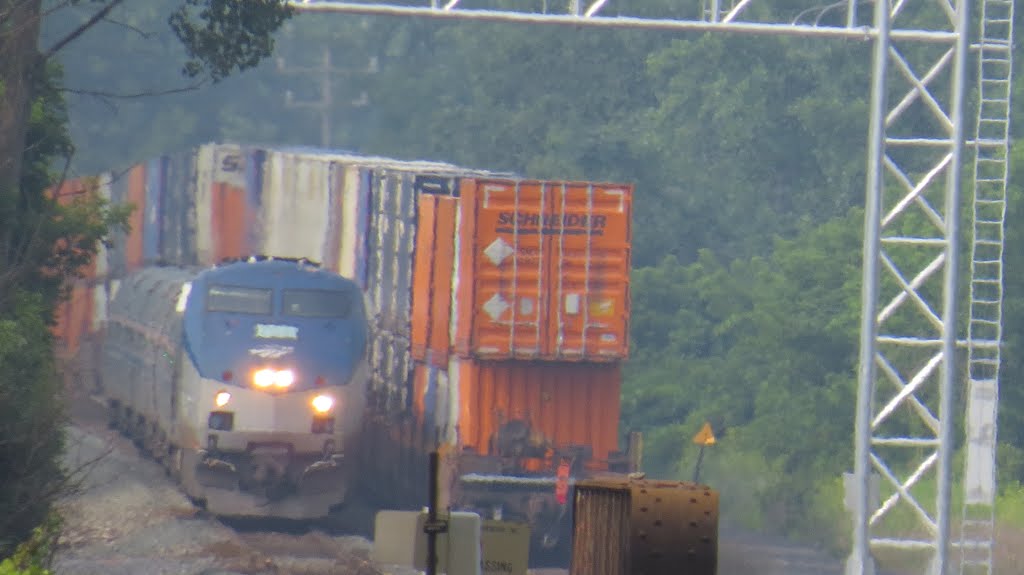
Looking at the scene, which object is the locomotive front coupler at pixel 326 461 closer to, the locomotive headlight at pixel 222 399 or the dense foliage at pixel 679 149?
the locomotive headlight at pixel 222 399

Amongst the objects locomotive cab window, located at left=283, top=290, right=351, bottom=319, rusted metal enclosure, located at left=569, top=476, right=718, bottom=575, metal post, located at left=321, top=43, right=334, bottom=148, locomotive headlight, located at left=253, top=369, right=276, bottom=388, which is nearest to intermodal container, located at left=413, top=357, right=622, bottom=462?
locomotive cab window, located at left=283, top=290, right=351, bottom=319

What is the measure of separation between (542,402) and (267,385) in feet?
9.95

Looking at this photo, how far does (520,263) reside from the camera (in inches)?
843

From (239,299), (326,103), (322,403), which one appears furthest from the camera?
(326,103)

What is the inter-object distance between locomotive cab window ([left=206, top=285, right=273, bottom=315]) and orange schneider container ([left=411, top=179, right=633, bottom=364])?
2.40 m

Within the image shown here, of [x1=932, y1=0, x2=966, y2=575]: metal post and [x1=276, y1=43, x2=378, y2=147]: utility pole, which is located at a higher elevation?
[x1=276, y1=43, x2=378, y2=147]: utility pole

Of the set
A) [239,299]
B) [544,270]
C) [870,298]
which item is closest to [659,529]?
[870,298]

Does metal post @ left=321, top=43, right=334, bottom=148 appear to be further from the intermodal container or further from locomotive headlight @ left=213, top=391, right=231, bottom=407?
the intermodal container

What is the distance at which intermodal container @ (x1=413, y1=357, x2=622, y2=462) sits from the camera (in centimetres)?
2150

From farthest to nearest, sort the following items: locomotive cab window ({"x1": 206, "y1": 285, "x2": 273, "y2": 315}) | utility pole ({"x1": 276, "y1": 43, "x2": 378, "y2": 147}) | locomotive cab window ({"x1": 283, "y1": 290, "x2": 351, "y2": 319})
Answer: utility pole ({"x1": 276, "y1": 43, "x2": 378, "y2": 147}) → locomotive cab window ({"x1": 283, "y1": 290, "x2": 351, "y2": 319}) → locomotive cab window ({"x1": 206, "y1": 285, "x2": 273, "y2": 315})

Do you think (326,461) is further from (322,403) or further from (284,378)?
(284,378)

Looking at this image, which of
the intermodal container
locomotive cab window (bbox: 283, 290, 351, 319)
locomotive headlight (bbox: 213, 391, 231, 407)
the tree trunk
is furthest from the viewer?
locomotive cab window (bbox: 283, 290, 351, 319)

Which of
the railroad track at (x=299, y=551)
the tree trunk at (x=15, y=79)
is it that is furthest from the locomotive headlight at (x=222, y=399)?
the tree trunk at (x=15, y=79)

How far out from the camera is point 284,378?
2211 cm
